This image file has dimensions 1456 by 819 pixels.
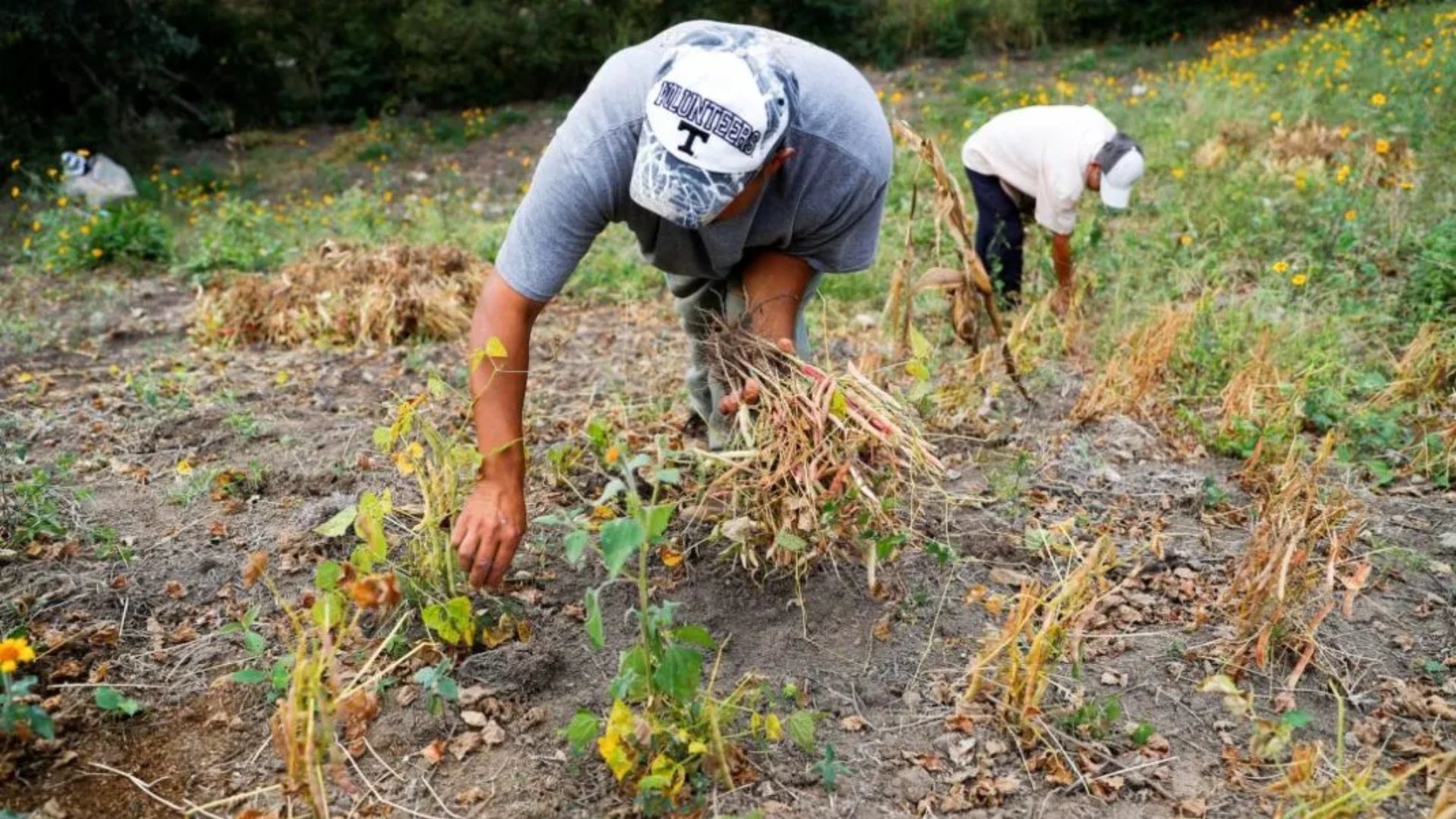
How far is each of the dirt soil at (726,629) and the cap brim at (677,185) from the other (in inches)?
34.6

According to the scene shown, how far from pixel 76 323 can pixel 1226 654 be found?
190 inches

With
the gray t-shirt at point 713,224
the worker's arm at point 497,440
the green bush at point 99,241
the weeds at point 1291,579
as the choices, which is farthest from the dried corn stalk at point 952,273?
the green bush at point 99,241

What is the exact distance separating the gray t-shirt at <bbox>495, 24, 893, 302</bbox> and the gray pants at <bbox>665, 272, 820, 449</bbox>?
0.10 m

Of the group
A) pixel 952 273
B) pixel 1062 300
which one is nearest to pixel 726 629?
pixel 952 273

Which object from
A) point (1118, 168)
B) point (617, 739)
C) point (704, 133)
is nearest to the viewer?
point (617, 739)

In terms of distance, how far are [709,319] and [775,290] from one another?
12.0 inches

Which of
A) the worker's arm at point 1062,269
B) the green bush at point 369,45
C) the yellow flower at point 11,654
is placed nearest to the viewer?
the yellow flower at point 11,654

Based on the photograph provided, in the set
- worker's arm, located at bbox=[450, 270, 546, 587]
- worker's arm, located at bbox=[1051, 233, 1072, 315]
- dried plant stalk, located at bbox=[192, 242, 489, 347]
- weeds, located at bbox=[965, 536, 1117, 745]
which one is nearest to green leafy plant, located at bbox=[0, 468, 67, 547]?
worker's arm, located at bbox=[450, 270, 546, 587]

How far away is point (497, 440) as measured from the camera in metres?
1.90

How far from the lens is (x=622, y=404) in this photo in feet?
10.4

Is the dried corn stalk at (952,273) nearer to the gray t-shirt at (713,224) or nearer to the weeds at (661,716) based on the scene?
the gray t-shirt at (713,224)

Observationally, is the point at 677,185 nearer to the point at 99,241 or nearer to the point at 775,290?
the point at 775,290

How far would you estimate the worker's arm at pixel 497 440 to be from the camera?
1.87 m

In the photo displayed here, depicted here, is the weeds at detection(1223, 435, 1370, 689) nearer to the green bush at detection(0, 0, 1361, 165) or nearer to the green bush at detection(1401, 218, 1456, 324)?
the green bush at detection(1401, 218, 1456, 324)
